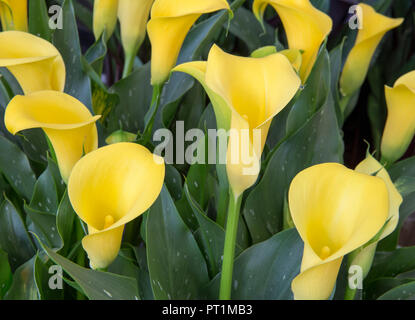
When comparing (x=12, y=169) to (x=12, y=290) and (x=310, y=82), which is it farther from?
(x=310, y=82)

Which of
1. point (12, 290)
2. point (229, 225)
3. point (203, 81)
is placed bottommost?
point (12, 290)

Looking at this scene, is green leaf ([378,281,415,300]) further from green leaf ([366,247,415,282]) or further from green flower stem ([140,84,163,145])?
Answer: green flower stem ([140,84,163,145])

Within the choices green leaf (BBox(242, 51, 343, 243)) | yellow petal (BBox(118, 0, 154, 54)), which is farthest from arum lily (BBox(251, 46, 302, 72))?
yellow petal (BBox(118, 0, 154, 54))

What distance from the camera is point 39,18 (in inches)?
24.6

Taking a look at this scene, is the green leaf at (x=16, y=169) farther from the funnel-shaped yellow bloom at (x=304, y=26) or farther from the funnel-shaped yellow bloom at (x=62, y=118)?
the funnel-shaped yellow bloom at (x=304, y=26)

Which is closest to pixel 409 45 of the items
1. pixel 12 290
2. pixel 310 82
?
pixel 310 82

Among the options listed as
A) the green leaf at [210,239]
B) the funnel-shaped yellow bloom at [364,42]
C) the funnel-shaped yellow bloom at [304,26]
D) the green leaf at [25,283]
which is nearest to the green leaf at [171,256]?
the green leaf at [210,239]

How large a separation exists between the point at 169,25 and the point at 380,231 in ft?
0.84

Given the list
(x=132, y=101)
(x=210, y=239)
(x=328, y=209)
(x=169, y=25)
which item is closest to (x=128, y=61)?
(x=132, y=101)

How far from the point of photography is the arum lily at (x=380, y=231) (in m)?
0.41

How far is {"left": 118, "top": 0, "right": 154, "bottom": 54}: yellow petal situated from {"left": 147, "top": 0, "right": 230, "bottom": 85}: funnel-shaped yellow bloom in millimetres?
82

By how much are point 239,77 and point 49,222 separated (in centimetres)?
24

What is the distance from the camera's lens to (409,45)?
1.06 m

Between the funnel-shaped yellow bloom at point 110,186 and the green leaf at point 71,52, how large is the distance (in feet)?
0.88
